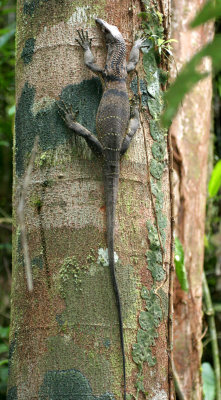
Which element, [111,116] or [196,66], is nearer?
[196,66]

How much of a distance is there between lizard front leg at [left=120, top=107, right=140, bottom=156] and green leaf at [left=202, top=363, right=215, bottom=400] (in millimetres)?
3141

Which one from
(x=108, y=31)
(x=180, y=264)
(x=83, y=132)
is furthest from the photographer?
(x=180, y=264)

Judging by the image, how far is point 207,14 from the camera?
74 centimetres

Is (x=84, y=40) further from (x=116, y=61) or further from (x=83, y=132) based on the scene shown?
(x=83, y=132)

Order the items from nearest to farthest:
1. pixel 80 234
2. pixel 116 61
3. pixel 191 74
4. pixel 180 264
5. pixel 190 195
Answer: pixel 191 74, pixel 80 234, pixel 116 61, pixel 180 264, pixel 190 195

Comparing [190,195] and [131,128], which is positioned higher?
[190,195]

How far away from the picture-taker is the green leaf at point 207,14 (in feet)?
2.39

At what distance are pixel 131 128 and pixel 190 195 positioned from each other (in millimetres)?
2337

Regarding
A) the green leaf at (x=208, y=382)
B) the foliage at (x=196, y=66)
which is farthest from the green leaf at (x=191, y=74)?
the green leaf at (x=208, y=382)

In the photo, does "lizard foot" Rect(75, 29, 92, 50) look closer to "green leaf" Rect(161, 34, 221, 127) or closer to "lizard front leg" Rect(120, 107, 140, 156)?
"lizard front leg" Rect(120, 107, 140, 156)

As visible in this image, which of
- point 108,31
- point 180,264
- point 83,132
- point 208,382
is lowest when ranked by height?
point 208,382

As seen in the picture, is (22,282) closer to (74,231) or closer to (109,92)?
(74,231)

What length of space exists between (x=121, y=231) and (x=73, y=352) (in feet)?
1.98

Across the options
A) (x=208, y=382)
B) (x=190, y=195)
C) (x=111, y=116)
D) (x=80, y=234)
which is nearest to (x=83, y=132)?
(x=111, y=116)
